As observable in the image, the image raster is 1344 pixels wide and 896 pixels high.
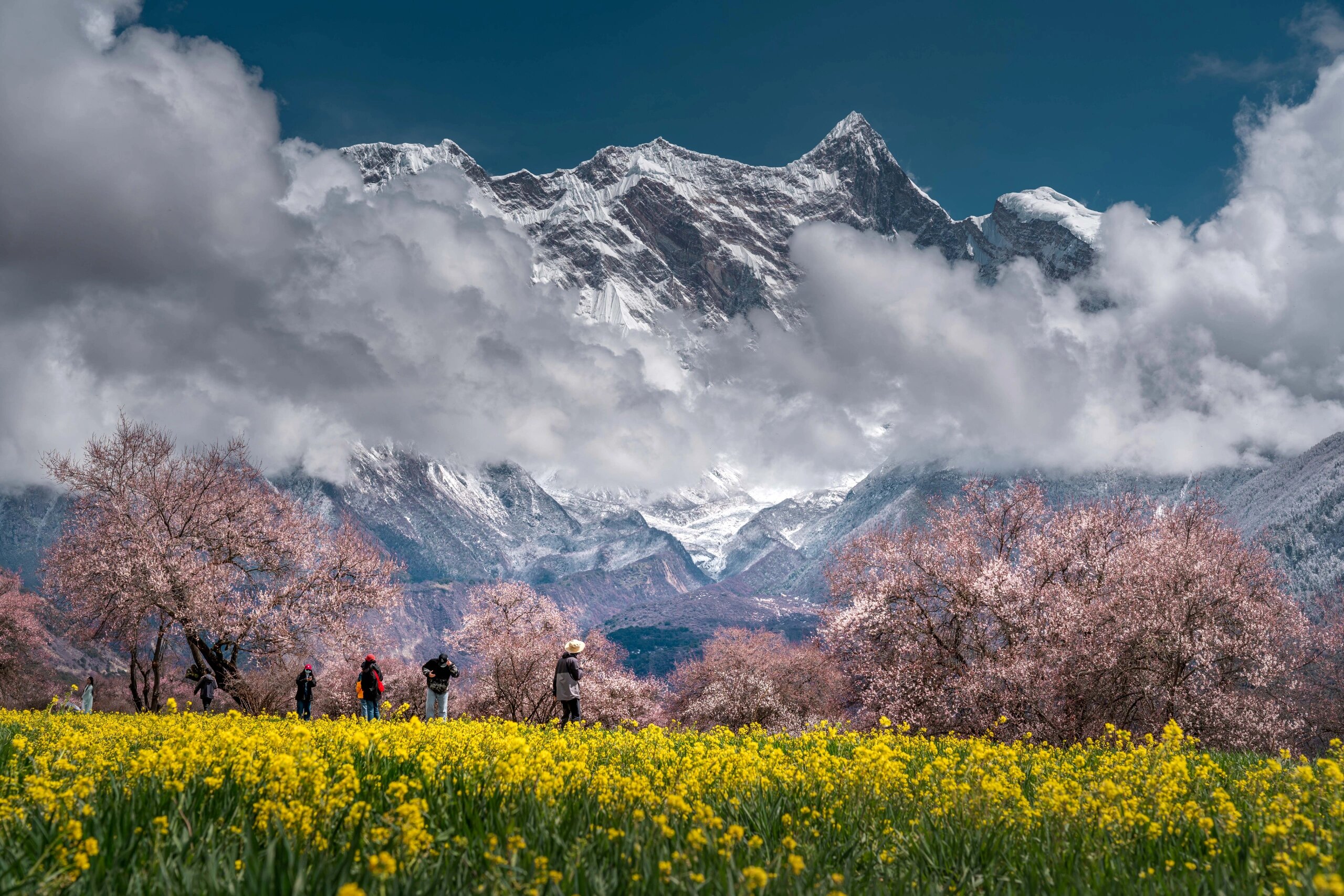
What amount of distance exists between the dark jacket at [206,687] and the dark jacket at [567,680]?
20.7 meters

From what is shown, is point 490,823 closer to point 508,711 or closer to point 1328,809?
point 1328,809

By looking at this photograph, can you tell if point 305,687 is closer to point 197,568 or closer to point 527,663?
point 197,568

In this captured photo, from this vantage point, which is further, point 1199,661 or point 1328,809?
point 1199,661

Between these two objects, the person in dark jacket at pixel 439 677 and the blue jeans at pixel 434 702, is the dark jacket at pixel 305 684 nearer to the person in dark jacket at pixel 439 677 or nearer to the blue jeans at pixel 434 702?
the blue jeans at pixel 434 702

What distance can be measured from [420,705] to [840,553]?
147 ft

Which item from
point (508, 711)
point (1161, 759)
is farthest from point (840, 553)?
point (1161, 759)

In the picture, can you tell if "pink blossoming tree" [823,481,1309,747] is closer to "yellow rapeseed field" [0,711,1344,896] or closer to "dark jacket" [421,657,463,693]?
"dark jacket" [421,657,463,693]

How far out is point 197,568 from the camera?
33.2 m

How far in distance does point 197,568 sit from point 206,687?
5.27m

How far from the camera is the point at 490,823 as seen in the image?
4926mm

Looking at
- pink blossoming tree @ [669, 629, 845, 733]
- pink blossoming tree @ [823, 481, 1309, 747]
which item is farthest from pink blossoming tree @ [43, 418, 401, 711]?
pink blossoming tree @ [669, 629, 845, 733]

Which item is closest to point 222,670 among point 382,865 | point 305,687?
point 305,687

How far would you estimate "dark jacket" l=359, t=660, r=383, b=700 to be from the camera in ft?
81.5

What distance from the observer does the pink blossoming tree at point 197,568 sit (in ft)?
107
